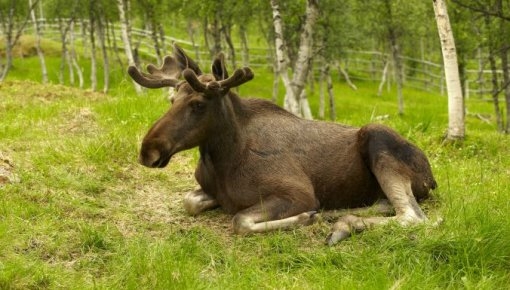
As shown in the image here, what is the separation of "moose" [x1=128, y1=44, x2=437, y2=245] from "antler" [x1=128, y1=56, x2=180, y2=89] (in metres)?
0.01

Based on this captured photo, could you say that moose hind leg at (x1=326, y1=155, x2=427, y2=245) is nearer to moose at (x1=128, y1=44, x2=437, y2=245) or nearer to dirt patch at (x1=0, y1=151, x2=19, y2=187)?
moose at (x1=128, y1=44, x2=437, y2=245)

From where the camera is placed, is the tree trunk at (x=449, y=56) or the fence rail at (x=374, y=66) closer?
the tree trunk at (x=449, y=56)

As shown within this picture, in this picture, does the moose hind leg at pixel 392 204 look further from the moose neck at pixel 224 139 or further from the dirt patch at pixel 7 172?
the dirt patch at pixel 7 172

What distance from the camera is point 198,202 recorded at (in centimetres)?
802

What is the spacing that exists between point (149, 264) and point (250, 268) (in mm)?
982

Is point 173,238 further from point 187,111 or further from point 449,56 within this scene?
point 449,56

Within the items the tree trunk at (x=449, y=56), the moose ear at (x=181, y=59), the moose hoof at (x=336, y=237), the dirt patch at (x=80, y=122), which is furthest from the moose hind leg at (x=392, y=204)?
the dirt patch at (x=80, y=122)

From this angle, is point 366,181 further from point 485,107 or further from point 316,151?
point 485,107

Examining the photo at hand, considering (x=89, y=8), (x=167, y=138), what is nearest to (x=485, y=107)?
(x=89, y=8)

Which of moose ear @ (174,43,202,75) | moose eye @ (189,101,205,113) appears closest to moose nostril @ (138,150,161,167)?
moose eye @ (189,101,205,113)

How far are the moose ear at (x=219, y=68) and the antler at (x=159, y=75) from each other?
1.79ft

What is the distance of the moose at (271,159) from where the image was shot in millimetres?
7141

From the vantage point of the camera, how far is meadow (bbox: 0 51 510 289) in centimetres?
561

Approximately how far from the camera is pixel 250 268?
19.7 ft
